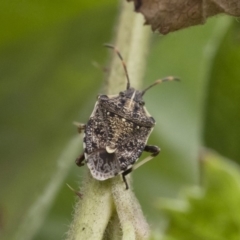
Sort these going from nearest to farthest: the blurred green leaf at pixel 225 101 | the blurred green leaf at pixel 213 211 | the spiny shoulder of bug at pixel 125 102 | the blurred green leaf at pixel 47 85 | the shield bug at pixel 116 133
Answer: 1. the blurred green leaf at pixel 213 211
2. the shield bug at pixel 116 133
3. the spiny shoulder of bug at pixel 125 102
4. the blurred green leaf at pixel 225 101
5. the blurred green leaf at pixel 47 85

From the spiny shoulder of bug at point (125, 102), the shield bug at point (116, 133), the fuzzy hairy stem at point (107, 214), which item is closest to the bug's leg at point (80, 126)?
the shield bug at point (116, 133)

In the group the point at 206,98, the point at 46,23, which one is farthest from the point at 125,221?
the point at 46,23

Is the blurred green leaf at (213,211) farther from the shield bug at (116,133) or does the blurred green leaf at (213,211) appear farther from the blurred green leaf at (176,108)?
the blurred green leaf at (176,108)

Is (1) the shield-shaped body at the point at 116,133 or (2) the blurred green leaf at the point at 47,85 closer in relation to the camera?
(1) the shield-shaped body at the point at 116,133

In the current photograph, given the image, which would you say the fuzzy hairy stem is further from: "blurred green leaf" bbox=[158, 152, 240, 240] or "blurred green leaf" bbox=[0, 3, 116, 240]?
"blurred green leaf" bbox=[0, 3, 116, 240]

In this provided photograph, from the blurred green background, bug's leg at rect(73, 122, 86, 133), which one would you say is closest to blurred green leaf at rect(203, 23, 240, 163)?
the blurred green background

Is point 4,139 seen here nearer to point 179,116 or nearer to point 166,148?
point 166,148
